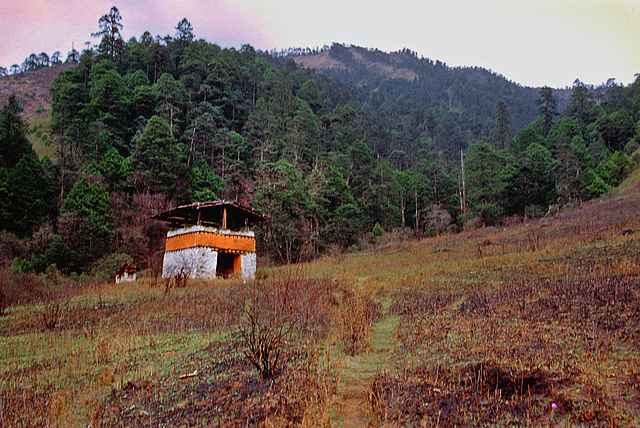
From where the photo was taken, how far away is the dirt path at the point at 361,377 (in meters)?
4.70

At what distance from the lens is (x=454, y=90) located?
15500 cm

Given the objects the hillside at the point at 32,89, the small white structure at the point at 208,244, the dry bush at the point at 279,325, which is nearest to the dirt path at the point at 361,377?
the dry bush at the point at 279,325

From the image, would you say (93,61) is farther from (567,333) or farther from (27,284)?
(567,333)

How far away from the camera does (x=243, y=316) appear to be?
35.2 feet

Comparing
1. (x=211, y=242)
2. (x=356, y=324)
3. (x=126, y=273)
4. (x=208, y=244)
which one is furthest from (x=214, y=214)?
(x=356, y=324)

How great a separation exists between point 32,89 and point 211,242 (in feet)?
298

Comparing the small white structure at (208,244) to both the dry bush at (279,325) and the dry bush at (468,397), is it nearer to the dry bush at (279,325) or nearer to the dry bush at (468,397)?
the dry bush at (279,325)

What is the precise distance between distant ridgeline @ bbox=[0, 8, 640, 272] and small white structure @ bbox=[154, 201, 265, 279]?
178cm

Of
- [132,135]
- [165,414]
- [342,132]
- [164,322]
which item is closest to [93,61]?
[132,135]

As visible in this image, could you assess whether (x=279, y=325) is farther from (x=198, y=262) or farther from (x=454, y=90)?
(x=454, y=90)

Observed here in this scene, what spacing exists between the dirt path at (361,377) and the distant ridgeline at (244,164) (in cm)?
1802

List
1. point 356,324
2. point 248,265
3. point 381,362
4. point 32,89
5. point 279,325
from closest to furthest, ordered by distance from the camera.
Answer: point 381,362
point 356,324
point 279,325
point 248,265
point 32,89

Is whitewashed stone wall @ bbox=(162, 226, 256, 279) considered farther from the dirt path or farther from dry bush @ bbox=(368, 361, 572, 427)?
dry bush @ bbox=(368, 361, 572, 427)

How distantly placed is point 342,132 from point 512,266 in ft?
179
